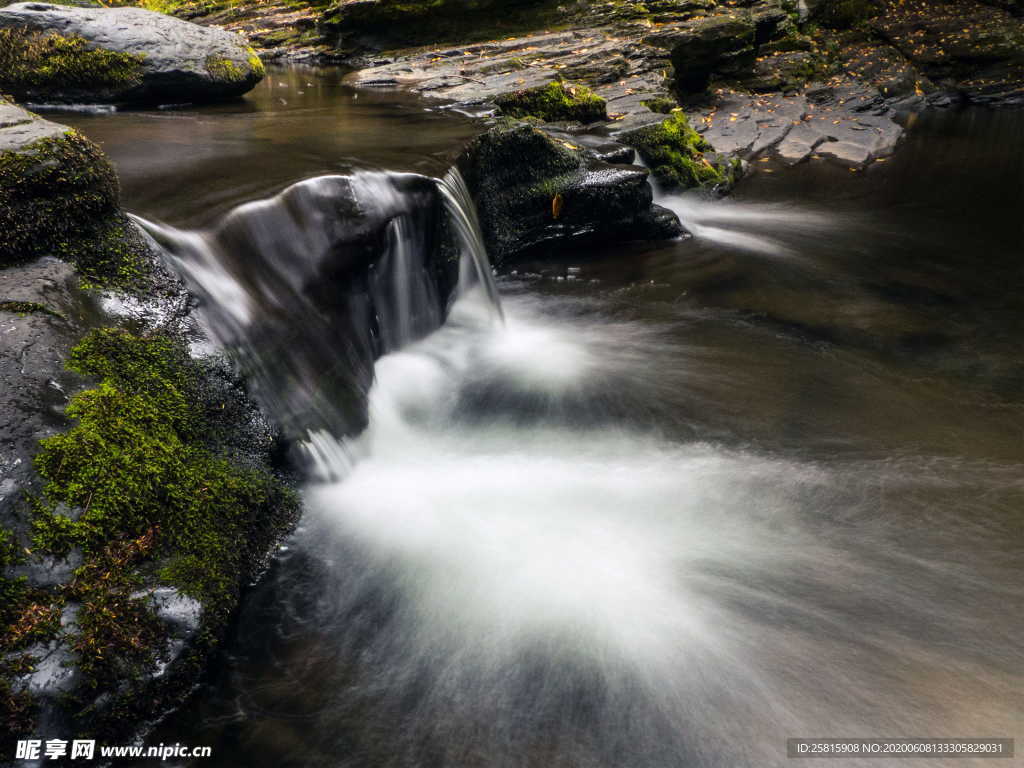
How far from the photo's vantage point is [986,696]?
270cm

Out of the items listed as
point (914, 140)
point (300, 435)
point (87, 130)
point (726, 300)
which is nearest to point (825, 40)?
point (914, 140)

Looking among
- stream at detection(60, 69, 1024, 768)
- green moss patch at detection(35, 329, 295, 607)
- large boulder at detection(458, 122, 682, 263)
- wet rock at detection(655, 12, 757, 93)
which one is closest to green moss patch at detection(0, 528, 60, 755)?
green moss patch at detection(35, 329, 295, 607)

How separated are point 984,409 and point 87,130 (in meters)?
8.33

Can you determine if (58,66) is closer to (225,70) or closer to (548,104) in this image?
(225,70)

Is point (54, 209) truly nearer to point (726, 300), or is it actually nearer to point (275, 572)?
point (275, 572)

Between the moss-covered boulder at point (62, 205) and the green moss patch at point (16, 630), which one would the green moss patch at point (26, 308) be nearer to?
the moss-covered boulder at point (62, 205)

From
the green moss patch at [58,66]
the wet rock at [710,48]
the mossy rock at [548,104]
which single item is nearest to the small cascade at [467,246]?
the mossy rock at [548,104]

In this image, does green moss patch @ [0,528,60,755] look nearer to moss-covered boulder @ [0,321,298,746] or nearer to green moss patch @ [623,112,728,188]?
moss-covered boulder @ [0,321,298,746]

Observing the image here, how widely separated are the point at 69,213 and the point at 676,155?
319 inches

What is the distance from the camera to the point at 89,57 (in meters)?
8.60

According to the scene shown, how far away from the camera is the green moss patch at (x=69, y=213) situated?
3.18 m

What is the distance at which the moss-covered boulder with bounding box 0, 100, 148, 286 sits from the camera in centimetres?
319

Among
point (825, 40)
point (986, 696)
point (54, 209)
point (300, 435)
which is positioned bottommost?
point (986, 696)

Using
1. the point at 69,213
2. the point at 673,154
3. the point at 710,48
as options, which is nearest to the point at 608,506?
the point at 69,213
